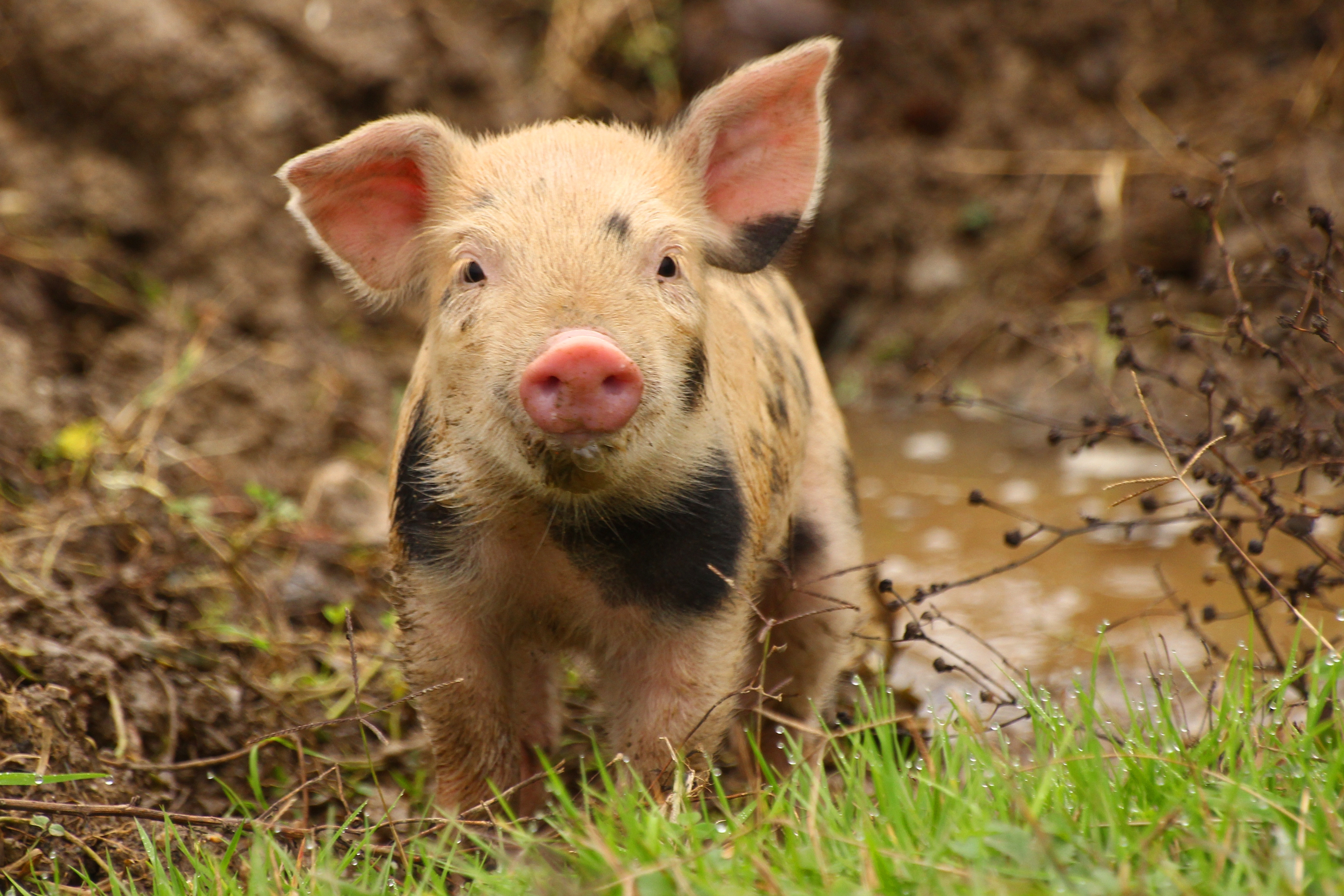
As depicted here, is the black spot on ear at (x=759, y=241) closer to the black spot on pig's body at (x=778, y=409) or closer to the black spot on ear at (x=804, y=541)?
the black spot on pig's body at (x=778, y=409)

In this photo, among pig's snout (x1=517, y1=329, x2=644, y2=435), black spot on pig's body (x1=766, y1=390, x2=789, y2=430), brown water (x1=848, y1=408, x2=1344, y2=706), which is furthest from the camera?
brown water (x1=848, y1=408, x2=1344, y2=706)

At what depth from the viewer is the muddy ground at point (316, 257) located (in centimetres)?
426

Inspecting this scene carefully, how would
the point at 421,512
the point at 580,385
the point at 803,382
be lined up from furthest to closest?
the point at 803,382, the point at 421,512, the point at 580,385

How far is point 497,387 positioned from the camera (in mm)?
2918

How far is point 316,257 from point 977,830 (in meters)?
5.98

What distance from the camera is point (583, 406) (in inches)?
107

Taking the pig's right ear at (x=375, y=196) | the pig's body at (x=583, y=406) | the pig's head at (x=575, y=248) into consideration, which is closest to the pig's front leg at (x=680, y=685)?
the pig's body at (x=583, y=406)

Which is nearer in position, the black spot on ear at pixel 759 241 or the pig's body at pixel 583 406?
the pig's body at pixel 583 406

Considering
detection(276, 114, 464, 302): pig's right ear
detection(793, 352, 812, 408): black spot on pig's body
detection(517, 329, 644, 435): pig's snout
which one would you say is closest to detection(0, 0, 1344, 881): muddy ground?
detection(793, 352, 812, 408): black spot on pig's body

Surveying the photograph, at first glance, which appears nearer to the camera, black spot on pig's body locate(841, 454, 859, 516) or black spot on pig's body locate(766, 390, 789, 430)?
black spot on pig's body locate(766, 390, 789, 430)

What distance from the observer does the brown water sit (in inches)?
186

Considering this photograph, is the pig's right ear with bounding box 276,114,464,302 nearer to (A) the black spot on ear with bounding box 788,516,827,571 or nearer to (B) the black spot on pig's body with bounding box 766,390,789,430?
(B) the black spot on pig's body with bounding box 766,390,789,430

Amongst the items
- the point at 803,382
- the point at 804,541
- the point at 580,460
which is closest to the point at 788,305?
the point at 803,382

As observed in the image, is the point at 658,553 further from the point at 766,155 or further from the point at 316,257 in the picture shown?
the point at 316,257
